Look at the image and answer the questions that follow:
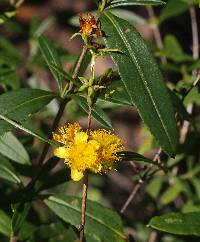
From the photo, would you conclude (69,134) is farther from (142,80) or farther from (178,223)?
(178,223)

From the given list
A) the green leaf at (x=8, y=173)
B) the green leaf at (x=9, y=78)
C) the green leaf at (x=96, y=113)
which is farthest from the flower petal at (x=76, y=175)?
the green leaf at (x=9, y=78)

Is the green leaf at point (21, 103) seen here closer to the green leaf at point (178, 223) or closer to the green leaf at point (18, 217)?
the green leaf at point (18, 217)

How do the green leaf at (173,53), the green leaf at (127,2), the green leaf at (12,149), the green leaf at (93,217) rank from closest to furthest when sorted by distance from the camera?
the green leaf at (127,2), the green leaf at (93,217), the green leaf at (12,149), the green leaf at (173,53)

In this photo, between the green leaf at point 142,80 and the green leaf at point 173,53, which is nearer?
the green leaf at point 142,80

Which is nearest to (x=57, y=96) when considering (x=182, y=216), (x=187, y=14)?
(x=182, y=216)

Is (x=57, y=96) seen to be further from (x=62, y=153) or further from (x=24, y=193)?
(x=24, y=193)

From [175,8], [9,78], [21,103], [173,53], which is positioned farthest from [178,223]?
[175,8]

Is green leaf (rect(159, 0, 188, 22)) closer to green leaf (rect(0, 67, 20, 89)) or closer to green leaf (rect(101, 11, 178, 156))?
green leaf (rect(0, 67, 20, 89))
